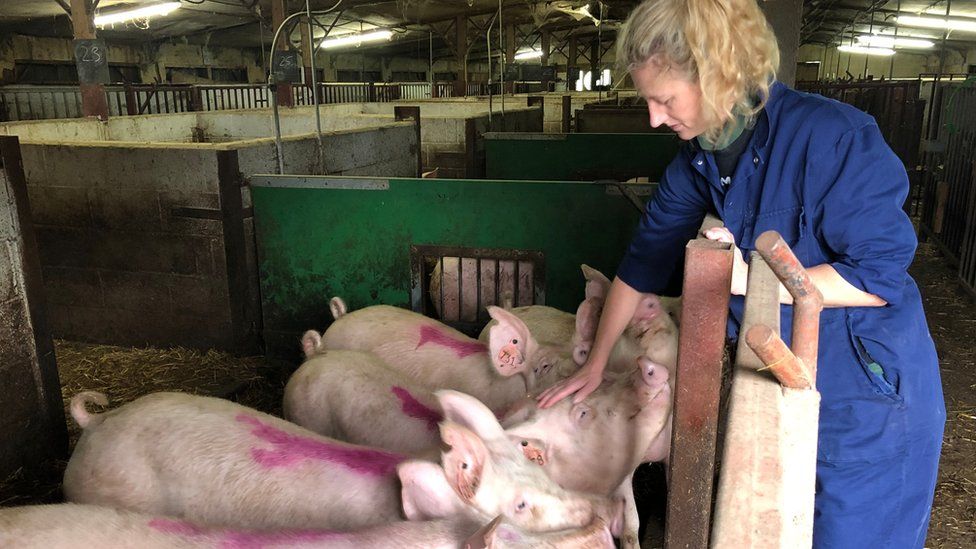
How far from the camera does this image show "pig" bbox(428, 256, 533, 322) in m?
4.54

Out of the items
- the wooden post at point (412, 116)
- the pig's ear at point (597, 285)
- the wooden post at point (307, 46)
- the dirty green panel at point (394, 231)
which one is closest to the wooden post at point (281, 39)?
the wooden post at point (307, 46)

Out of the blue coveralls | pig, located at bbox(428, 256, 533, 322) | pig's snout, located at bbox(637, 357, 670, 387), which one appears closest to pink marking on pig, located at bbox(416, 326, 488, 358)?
pig, located at bbox(428, 256, 533, 322)

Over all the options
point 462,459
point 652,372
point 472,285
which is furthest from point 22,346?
point 652,372

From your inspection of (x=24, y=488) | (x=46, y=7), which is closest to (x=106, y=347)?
(x=24, y=488)

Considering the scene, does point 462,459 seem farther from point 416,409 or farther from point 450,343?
point 450,343

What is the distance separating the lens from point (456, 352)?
12.2ft

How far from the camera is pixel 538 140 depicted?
7.75 m

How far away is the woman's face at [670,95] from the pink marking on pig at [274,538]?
1275mm

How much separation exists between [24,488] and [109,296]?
1.94 m

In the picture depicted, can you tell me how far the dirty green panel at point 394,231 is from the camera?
428 centimetres

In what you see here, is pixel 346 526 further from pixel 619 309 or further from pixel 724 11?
pixel 724 11

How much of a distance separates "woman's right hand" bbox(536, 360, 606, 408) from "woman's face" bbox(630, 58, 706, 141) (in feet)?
2.86

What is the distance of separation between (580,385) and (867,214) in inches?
40.6

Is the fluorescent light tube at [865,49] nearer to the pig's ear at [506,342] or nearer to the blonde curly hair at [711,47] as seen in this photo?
the pig's ear at [506,342]
